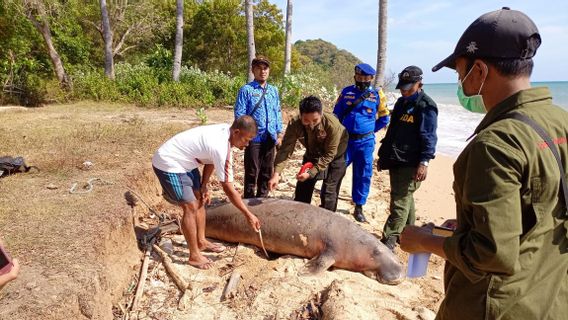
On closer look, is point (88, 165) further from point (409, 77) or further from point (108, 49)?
point (108, 49)

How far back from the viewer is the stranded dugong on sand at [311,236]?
434 cm

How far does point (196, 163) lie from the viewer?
411 centimetres

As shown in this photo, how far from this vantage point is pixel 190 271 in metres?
4.26

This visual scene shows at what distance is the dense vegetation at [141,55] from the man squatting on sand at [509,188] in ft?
39.8

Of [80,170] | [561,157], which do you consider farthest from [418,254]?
[80,170]

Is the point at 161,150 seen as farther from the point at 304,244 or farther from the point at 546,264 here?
the point at 546,264

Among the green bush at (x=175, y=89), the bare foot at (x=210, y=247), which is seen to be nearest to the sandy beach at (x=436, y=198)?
the bare foot at (x=210, y=247)

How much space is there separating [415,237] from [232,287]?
2622 millimetres

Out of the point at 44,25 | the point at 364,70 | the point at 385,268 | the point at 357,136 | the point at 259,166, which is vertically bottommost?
the point at 385,268

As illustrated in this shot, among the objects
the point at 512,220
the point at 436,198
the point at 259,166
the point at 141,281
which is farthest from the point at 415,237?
the point at 436,198

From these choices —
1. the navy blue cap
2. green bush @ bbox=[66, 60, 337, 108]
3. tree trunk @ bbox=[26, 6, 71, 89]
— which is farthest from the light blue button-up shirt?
tree trunk @ bbox=[26, 6, 71, 89]

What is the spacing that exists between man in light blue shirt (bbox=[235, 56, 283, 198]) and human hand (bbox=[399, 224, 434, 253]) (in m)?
3.86

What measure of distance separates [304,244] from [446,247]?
324 centimetres

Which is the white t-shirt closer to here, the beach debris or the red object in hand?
the red object in hand
